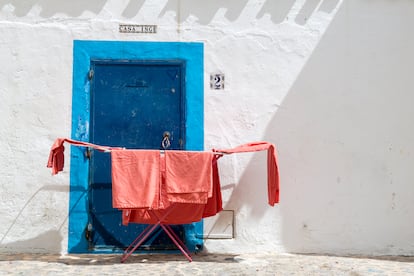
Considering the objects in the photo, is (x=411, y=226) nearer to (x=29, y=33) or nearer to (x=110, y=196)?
(x=110, y=196)

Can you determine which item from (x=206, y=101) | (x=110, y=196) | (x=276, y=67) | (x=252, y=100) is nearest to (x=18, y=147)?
(x=110, y=196)

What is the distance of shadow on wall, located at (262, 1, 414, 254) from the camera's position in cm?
622

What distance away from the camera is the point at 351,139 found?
6.32 metres

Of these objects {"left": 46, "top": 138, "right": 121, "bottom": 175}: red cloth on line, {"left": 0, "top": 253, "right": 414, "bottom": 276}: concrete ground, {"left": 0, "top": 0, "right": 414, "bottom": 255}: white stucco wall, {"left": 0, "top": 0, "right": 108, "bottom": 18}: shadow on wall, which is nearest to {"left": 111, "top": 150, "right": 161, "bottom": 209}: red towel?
{"left": 46, "top": 138, "right": 121, "bottom": 175}: red cloth on line

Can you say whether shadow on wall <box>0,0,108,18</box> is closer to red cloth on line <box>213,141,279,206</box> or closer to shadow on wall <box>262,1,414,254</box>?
red cloth on line <box>213,141,279,206</box>

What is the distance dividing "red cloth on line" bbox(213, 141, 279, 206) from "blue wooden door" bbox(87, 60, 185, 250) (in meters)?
0.86

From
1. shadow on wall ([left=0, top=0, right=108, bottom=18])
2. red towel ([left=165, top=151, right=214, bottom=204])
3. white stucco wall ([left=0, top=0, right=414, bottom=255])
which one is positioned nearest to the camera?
red towel ([left=165, top=151, right=214, bottom=204])

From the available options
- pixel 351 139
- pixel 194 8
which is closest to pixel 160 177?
pixel 194 8

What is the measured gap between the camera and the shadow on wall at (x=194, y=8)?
6.23m

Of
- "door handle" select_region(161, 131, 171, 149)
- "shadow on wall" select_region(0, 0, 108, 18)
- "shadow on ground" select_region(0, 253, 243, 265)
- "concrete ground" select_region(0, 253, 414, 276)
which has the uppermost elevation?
"shadow on wall" select_region(0, 0, 108, 18)

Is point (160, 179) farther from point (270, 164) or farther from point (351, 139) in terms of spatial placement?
point (351, 139)

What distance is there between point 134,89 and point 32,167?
147 cm

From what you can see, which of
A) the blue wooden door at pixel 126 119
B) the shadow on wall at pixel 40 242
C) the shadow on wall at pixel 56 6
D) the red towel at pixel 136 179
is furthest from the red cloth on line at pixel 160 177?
the shadow on wall at pixel 56 6

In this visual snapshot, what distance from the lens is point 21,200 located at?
603 centimetres
